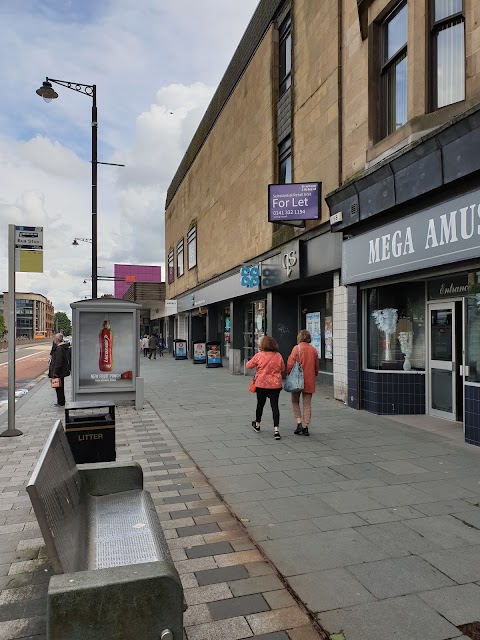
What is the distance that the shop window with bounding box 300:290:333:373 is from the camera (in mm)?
14219

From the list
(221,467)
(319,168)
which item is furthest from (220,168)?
(221,467)

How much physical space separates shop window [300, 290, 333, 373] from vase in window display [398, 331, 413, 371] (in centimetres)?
465

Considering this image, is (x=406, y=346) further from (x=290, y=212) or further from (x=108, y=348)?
(x=108, y=348)

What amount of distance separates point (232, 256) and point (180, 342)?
1061cm

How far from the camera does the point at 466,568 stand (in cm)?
331

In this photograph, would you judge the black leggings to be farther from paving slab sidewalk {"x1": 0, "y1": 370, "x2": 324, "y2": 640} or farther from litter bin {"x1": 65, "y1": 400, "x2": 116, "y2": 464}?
litter bin {"x1": 65, "y1": 400, "x2": 116, "y2": 464}

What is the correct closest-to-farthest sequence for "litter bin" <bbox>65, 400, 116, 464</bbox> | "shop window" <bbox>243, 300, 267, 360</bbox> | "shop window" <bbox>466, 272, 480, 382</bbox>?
1. "litter bin" <bbox>65, 400, 116, 464</bbox>
2. "shop window" <bbox>466, 272, 480, 382</bbox>
3. "shop window" <bbox>243, 300, 267, 360</bbox>

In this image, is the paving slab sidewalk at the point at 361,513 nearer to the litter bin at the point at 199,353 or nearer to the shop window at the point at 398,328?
the shop window at the point at 398,328

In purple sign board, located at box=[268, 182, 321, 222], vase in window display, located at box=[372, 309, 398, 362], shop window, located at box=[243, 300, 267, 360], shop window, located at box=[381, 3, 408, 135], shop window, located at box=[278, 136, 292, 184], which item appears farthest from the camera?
shop window, located at box=[243, 300, 267, 360]

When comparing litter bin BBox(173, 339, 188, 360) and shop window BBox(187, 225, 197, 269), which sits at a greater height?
shop window BBox(187, 225, 197, 269)

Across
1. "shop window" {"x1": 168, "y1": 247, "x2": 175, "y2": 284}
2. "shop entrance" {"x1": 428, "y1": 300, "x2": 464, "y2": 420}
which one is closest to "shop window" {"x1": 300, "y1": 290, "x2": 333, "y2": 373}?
"shop entrance" {"x1": 428, "y1": 300, "x2": 464, "y2": 420}

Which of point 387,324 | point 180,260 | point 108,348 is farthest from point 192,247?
point 387,324

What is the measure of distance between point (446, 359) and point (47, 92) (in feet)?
39.8

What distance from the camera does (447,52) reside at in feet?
25.6
